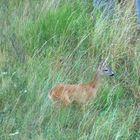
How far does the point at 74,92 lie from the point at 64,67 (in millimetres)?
650

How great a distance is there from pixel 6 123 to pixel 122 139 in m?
1.02

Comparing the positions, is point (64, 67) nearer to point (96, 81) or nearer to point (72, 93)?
point (96, 81)

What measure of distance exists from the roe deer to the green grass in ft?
0.22

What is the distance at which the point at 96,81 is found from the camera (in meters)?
5.78

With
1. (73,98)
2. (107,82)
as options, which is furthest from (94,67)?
(73,98)

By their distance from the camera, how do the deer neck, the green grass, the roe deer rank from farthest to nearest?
the deer neck
the roe deer
the green grass

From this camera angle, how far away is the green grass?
5.20 metres

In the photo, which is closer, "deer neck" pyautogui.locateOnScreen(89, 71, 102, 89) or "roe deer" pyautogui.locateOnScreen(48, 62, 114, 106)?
"roe deer" pyautogui.locateOnScreen(48, 62, 114, 106)

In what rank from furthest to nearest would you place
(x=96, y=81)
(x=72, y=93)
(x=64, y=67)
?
(x=64, y=67)
(x=96, y=81)
(x=72, y=93)

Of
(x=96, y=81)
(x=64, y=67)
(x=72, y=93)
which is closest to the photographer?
(x=72, y=93)

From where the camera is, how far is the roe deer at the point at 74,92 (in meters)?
5.50

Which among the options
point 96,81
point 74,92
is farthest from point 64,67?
point 74,92

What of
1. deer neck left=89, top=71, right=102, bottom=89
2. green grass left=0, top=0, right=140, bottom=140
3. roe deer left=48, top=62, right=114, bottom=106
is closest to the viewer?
green grass left=0, top=0, right=140, bottom=140

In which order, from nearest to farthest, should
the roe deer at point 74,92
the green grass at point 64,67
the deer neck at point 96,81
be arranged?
the green grass at point 64,67 → the roe deer at point 74,92 → the deer neck at point 96,81
